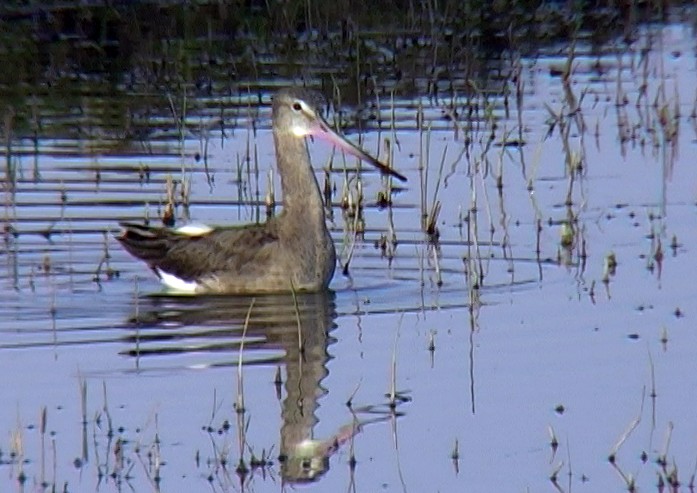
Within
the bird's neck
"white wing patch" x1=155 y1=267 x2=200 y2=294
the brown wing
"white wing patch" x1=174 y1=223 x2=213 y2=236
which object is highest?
the bird's neck

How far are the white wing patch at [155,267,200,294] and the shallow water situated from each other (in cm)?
22

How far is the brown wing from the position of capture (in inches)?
471

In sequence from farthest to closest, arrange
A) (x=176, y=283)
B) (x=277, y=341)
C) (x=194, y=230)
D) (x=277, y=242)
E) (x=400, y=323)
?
(x=194, y=230) < (x=176, y=283) < (x=277, y=242) < (x=400, y=323) < (x=277, y=341)

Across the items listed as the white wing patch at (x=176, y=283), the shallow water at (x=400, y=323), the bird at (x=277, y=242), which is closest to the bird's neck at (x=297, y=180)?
the bird at (x=277, y=242)

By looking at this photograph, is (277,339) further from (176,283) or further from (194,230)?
(194,230)

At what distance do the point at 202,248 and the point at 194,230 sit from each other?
0.57ft

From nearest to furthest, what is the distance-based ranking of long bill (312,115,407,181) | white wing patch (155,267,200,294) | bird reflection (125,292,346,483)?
bird reflection (125,292,346,483), white wing patch (155,267,200,294), long bill (312,115,407,181)

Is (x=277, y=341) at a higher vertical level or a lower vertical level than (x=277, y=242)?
lower

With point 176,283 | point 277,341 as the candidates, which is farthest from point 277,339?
point 176,283

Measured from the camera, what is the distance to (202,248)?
12.2 meters

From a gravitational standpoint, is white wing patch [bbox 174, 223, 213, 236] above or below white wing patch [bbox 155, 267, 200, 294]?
above

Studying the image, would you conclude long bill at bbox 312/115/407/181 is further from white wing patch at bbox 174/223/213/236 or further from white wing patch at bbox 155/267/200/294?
white wing patch at bbox 155/267/200/294

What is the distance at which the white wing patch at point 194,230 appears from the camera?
40.2 feet

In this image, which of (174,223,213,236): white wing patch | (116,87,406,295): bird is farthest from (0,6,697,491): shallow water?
(174,223,213,236): white wing patch
